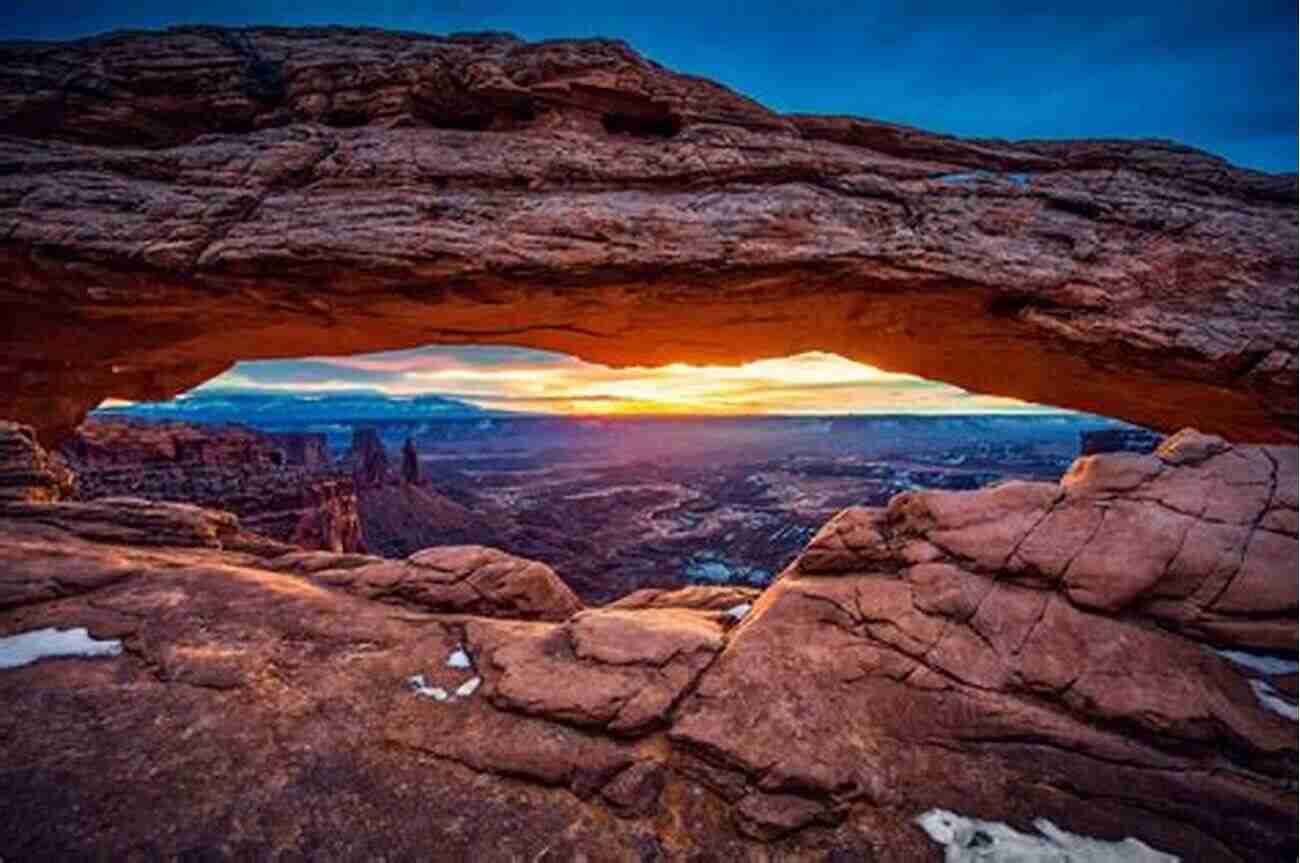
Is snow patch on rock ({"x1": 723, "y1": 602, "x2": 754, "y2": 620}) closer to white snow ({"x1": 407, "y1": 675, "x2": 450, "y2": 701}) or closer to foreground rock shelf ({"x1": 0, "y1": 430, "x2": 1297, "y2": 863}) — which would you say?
foreground rock shelf ({"x1": 0, "y1": 430, "x2": 1297, "y2": 863})

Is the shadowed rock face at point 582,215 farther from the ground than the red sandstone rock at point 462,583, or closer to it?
farther from the ground

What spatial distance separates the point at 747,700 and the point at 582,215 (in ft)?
30.4

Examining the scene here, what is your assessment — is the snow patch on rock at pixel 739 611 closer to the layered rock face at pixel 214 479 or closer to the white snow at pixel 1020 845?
the white snow at pixel 1020 845

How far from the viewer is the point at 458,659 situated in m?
7.75

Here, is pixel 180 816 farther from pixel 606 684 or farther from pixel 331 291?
pixel 331 291

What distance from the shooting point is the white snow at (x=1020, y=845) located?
16.8 feet

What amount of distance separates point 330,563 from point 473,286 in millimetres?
6015

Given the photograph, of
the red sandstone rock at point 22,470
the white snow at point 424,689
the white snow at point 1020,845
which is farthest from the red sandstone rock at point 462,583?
the red sandstone rock at point 22,470

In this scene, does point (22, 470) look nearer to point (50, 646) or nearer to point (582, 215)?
point (50, 646)

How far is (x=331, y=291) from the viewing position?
39.7ft

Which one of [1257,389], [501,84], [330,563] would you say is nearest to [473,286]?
[501,84]

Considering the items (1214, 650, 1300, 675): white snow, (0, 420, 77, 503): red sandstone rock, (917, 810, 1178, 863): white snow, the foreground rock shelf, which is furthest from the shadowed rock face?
(917, 810, 1178, 863): white snow

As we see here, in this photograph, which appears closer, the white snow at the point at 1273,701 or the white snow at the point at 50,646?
the white snow at the point at 1273,701

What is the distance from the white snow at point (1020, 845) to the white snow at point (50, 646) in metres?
9.75
